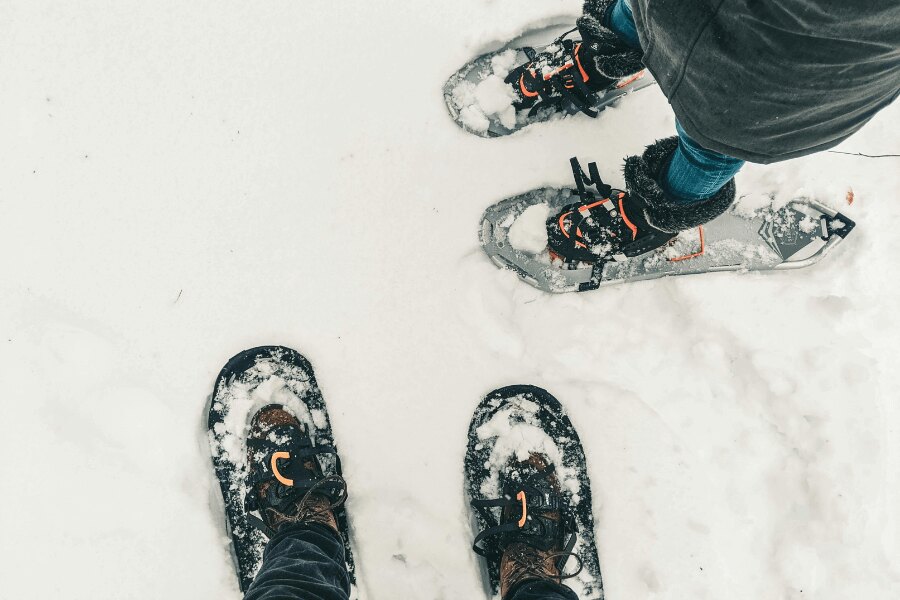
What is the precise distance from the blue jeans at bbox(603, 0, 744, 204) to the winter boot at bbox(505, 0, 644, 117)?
65 millimetres

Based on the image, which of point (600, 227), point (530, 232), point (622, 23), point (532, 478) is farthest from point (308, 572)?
point (622, 23)

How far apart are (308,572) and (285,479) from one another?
0.34 m

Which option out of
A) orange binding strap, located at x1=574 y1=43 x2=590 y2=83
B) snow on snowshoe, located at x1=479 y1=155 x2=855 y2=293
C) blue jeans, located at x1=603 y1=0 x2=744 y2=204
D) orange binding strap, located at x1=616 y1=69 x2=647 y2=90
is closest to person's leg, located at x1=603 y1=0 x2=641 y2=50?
blue jeans, located at x1=603 y1=0 x2=744 y2=204

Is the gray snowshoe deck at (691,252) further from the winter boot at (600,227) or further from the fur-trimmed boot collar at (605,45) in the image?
the fur-trimmed boot collar at (605,45)

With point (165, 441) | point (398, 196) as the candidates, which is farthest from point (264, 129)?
point (165, 441)

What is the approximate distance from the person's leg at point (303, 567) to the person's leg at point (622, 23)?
1.54m

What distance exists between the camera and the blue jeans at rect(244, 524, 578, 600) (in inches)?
50.1

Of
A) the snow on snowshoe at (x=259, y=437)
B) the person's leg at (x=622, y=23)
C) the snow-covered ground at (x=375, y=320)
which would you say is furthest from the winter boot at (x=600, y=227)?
the snow on snowshoe at (x=259, y=437)

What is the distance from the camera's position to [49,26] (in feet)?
5.85

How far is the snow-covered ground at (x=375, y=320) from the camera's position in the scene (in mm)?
1697

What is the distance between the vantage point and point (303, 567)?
4.48ft

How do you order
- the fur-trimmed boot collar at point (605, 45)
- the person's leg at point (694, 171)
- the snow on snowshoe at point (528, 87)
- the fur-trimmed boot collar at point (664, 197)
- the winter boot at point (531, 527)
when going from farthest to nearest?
the snow on snowshoe at point (528, 87), the winter boot at point (531, 527), the fur-trimmed boot collar at point (605, 45), the fur-trimmed boot collar at point (664, 197), the person's leg at point (694, 171)

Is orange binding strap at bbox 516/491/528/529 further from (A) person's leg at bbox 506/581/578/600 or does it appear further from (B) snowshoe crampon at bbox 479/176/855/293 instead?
(B) snowshoe crampon at bbox 479/176/855/293

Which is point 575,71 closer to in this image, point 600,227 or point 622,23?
point 622,23
